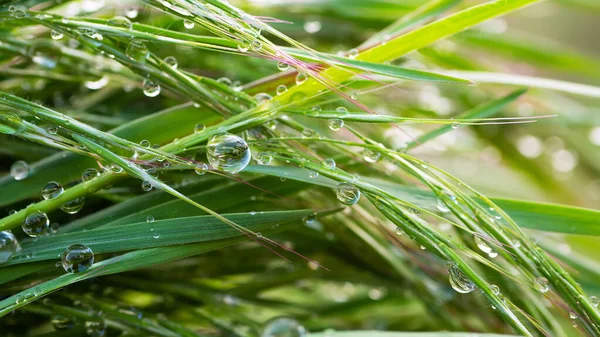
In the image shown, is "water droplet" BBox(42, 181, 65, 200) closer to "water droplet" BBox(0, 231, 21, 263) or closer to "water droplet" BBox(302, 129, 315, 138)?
"water droplet" BBox(0, 231, 21, 263)

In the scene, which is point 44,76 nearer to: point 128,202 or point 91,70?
point 91,70

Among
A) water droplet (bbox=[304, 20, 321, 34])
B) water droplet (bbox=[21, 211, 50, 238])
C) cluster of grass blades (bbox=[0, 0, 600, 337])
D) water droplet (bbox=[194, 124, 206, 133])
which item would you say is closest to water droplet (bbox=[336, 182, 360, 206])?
cluster of grass blades (bbox=[0, 0, 600, 337])

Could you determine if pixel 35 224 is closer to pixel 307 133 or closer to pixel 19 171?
pixel 19 171

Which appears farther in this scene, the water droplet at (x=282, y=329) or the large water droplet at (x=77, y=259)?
the water droplet at (x=282, y=329)

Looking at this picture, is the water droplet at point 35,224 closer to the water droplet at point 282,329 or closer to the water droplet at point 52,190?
the water droplet at point 52,190

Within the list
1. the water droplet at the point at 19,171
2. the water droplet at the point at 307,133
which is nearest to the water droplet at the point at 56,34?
the water droplet at the point at 19,171

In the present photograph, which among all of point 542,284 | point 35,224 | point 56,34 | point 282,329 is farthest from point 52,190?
point 542,284
